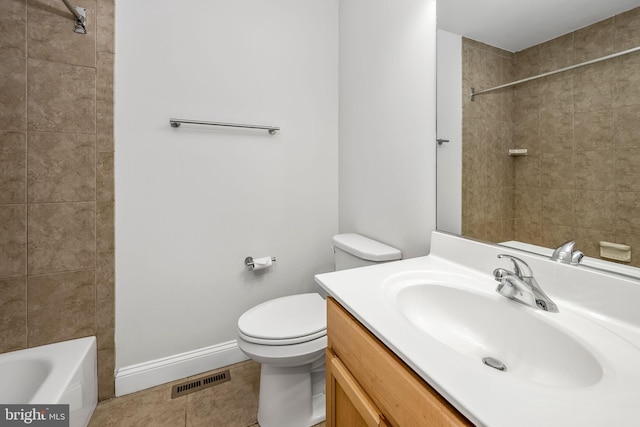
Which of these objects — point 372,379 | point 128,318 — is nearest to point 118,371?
point 128,318

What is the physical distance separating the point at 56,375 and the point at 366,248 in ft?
4.47

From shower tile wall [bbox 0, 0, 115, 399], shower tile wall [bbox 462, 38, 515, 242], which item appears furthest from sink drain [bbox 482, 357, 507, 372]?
shower tile wall [bbox 0, 0, 115, 399]

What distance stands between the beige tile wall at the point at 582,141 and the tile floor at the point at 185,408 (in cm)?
124

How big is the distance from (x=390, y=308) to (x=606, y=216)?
1.89ft

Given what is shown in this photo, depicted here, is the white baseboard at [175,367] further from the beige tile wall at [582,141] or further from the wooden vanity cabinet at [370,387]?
the beige tile wall at [582,141]

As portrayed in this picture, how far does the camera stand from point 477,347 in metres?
0.72

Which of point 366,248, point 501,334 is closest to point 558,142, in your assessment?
point 501,334

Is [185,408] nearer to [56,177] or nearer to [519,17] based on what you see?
[56,177]

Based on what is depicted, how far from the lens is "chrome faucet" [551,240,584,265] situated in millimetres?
694

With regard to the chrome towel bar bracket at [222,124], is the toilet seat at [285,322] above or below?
below

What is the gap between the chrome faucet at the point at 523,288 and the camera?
2.18 ft

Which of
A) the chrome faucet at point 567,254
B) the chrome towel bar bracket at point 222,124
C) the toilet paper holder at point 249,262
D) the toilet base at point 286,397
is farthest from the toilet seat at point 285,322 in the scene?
the chrome towel bar bracket at point 222,124

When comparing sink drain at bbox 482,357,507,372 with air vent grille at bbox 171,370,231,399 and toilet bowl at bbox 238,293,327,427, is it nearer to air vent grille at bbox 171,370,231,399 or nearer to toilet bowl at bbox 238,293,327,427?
toilet bowl at bbox 238,293,327,427

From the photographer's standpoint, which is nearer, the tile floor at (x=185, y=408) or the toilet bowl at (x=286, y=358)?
the toilet bowl at (x=286, y=358)
